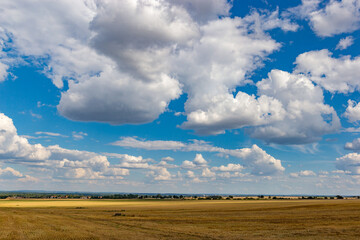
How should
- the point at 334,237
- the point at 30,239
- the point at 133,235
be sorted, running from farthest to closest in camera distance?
the point at 133,235 → the point at 30,239 → the point at 334,237

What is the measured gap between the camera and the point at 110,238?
3256 centimetres

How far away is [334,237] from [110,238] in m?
24.5

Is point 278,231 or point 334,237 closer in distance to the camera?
point 334,237

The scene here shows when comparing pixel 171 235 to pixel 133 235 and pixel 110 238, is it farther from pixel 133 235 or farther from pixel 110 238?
pixel 110 238

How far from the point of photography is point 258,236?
3272 centimetres

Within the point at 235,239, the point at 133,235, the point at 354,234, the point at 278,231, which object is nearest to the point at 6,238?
the point at 133,235

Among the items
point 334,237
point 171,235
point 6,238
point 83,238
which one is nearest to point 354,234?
point 334,237

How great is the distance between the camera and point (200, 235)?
111ft

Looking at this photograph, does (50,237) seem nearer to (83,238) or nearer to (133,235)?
(83,238)

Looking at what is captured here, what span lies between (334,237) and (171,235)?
58.7 ft

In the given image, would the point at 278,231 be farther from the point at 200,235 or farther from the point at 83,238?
the point at 83,238

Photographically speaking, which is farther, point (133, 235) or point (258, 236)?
point (133, 235)

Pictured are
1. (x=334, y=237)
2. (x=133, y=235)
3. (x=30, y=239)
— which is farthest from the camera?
(x=133, y=235)

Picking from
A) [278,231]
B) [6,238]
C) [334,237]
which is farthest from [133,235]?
[334,237]
